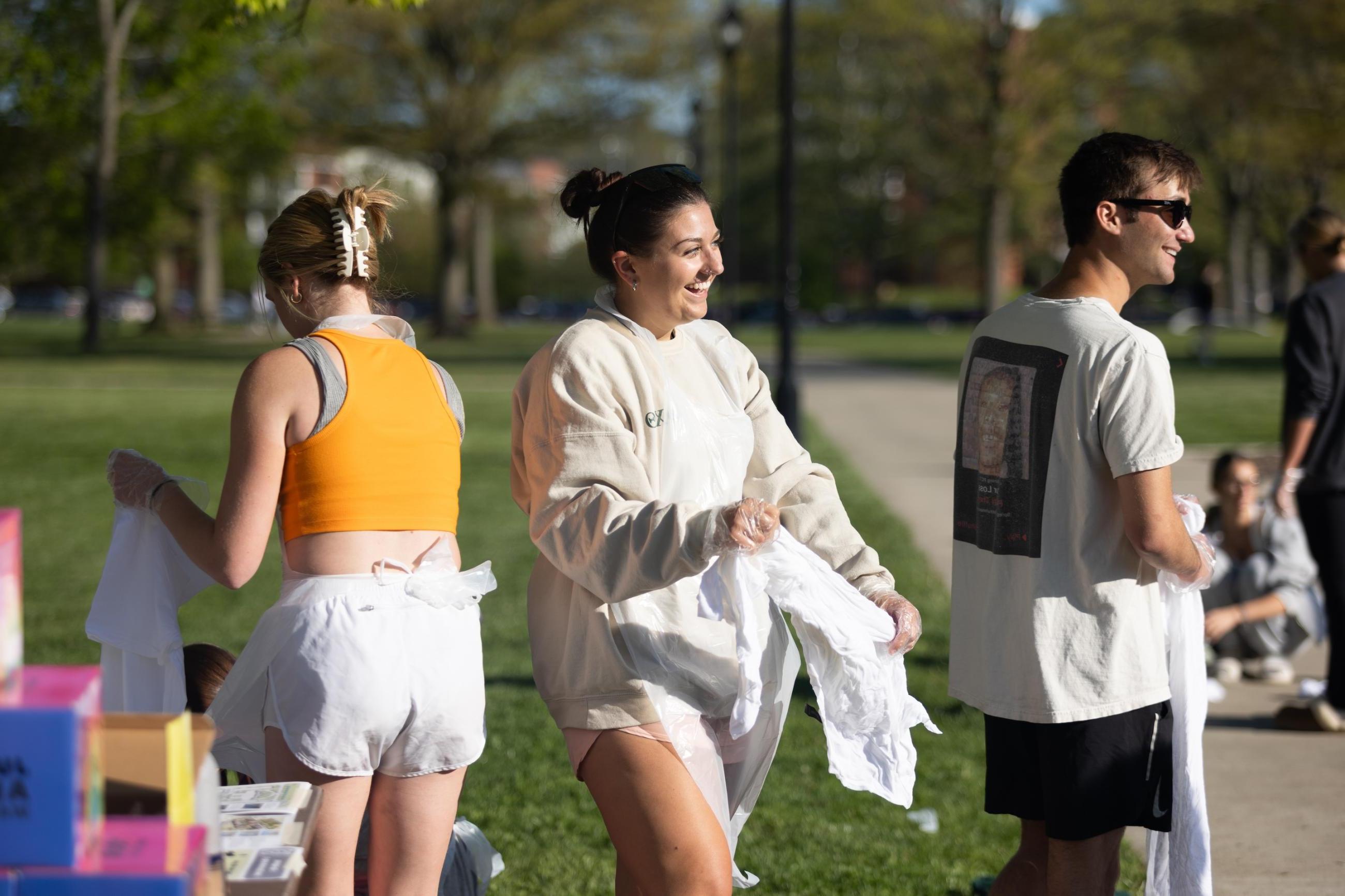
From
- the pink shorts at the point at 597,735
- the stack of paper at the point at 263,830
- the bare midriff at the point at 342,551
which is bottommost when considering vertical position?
the stack of paper at the point at 263,830

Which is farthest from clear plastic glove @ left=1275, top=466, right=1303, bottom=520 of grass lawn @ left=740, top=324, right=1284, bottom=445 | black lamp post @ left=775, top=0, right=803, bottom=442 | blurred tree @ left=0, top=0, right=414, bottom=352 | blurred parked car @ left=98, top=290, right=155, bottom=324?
blurred parked car @ left=98, top=290, right=155, bottom=324

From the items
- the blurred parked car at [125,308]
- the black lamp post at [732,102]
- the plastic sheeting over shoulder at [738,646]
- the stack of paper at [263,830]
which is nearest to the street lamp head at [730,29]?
the black lamp post at [732,102]

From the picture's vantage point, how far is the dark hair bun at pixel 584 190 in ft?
10.4

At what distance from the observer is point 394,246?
11.8 ft

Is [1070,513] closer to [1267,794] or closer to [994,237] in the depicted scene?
[1267,794]

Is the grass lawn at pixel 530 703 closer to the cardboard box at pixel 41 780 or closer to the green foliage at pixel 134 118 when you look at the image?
the cardboard box at pixel 41 780

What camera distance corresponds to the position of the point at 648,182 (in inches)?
120

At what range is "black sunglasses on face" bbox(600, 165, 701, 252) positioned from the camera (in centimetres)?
305

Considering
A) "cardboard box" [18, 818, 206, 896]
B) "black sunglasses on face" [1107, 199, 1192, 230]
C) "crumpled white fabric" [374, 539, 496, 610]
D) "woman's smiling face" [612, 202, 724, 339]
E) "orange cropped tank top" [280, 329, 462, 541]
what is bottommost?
"cardboard box" [18, 818, 206, 896]

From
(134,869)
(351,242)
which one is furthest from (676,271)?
(134,869)

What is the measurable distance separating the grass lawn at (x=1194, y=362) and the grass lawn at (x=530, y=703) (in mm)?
4996

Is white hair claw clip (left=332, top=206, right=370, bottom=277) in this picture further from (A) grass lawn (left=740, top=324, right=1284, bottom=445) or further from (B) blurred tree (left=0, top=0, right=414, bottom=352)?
(B) blurred tree (left=0, top=0, right=414, bottom=352)

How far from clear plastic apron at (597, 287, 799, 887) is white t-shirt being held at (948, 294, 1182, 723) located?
50 centimetres

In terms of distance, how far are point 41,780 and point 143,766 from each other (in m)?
0.20
